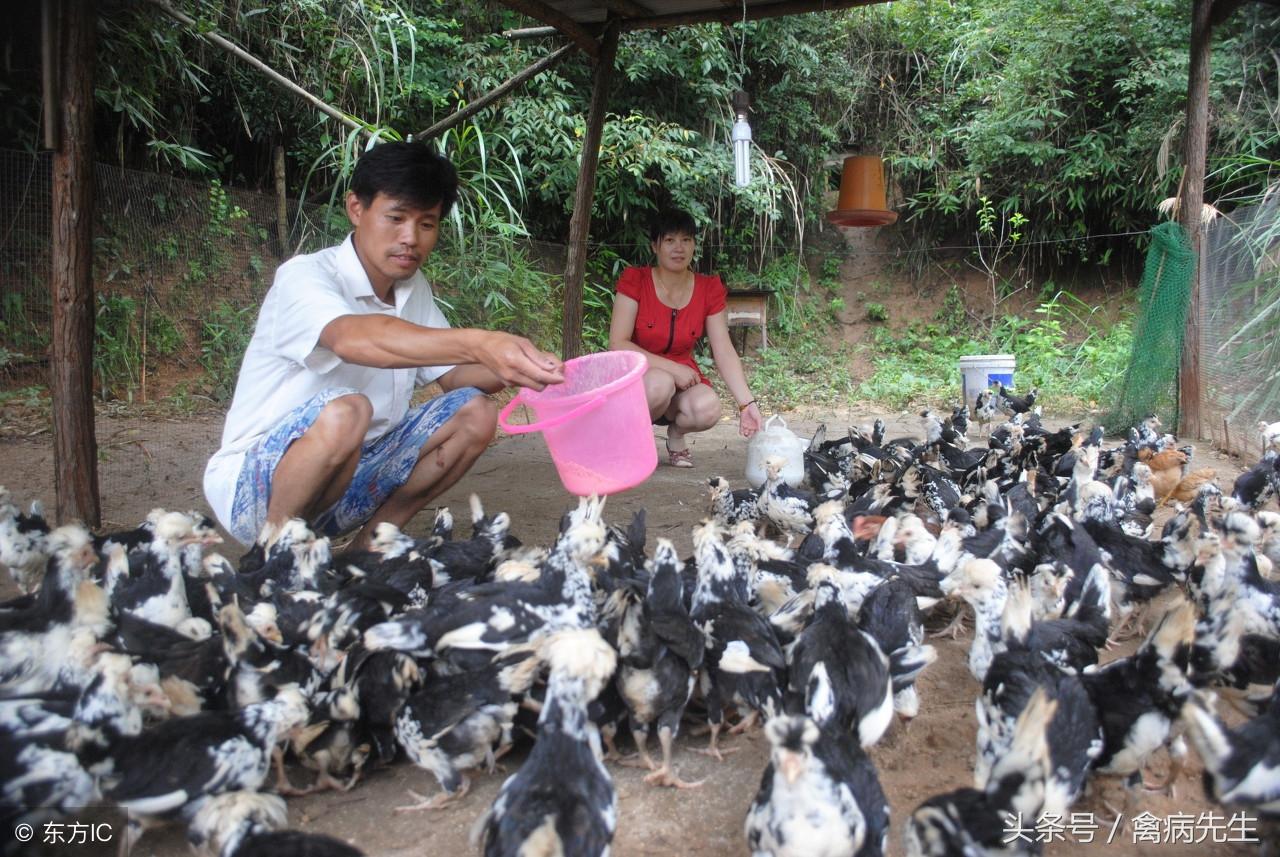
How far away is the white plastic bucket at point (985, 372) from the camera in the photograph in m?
7.98

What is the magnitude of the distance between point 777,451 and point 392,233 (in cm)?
269

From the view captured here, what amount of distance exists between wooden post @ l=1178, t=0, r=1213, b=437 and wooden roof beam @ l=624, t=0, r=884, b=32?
267 cm

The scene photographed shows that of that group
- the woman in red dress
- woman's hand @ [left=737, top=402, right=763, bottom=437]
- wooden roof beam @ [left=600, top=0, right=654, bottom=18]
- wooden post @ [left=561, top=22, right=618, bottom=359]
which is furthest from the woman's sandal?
wooden roof beam @ [left=600, top=0, right=654, bottom=18]

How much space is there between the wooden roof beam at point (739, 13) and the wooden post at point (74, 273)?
11.4ft

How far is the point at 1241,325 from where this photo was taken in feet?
19.1

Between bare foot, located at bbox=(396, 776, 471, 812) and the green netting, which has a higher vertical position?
the green netting

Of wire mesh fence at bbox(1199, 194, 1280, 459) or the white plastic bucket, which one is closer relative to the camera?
wire mesh fence at bbox(1199, 194, 1280, 459)

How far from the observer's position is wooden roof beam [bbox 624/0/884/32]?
522 centimetres

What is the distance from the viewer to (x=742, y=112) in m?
7.16

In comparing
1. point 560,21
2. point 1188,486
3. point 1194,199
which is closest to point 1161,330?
point 1194,199

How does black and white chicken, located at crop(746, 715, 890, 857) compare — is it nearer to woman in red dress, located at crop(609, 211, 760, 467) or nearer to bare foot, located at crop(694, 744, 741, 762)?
bare foot, located at crop(694, 744, 741, 762)

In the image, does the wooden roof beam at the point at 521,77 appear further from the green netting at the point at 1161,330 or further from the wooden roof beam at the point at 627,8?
the green netting at the point at 1161,330

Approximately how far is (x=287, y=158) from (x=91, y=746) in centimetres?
803

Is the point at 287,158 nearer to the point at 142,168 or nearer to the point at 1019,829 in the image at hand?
the point at 142,168
